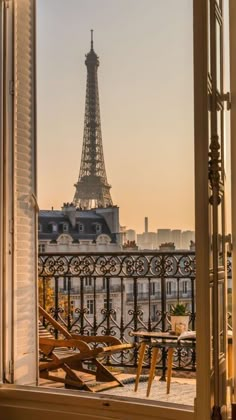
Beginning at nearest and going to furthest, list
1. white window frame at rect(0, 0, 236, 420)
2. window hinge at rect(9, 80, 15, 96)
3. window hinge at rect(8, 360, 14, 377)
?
1. white window frame at rect(0, 0, 236, 420)
2. window hinge at rect(8, 360, 14, 377)
3. window hinge at rect(9, 80, 15, 96)

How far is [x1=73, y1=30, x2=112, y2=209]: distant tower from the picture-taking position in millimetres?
6160

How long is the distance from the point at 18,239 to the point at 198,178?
1.52 m

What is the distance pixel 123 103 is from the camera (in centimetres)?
612

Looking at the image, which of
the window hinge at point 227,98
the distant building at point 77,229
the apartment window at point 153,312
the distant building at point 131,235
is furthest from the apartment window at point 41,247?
the window hinge at point 227,98

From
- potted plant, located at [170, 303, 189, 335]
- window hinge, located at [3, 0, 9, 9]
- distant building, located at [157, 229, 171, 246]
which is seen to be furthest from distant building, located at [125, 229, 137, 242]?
window hinge, located at [3, 0, 9, 9]

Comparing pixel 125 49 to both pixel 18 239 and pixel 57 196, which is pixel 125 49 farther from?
pixel 18 239

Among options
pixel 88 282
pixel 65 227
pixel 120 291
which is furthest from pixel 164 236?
pixel 65 227

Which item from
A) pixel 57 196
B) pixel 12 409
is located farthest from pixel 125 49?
pixel 12 409

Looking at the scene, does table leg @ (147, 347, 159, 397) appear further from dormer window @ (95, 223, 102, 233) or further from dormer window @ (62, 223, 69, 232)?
dormer window @ (62, 223, 69, 232)

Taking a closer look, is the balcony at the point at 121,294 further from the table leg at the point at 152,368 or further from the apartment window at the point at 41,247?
the table leg at the point at 152,368

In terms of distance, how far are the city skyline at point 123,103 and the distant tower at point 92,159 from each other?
77 millimetres

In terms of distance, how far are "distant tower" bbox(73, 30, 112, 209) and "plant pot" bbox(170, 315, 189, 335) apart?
71.6 inches

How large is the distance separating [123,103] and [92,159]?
33.1 inches

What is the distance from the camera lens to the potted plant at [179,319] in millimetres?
4953
